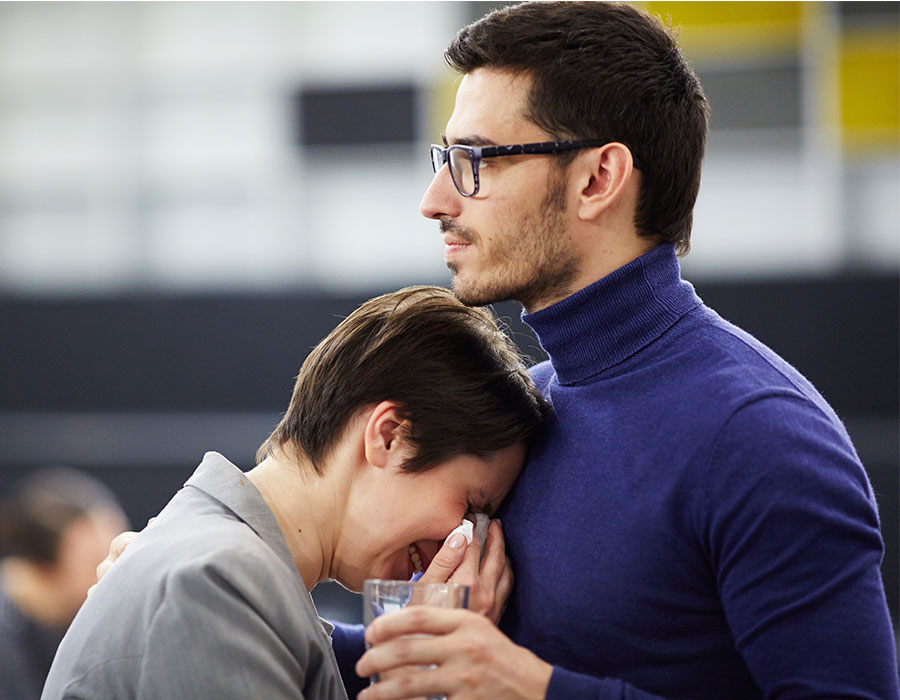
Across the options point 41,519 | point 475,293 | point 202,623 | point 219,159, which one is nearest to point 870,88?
point 219,159

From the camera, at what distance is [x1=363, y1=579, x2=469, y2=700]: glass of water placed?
131 cm

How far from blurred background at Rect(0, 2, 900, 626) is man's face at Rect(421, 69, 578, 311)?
4324 mm

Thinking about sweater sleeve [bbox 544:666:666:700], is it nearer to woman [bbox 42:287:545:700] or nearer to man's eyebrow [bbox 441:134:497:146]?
woman [bbox 42:287:545:700]

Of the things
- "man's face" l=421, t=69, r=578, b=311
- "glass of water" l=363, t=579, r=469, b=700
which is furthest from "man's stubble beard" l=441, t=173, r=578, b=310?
"glass of water" l=363, t=579, r=469, b=700

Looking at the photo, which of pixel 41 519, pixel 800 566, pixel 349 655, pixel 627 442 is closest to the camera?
pixel 800 566

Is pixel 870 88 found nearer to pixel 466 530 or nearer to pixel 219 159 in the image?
pixel 219 159

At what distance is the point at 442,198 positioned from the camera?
1613 mm

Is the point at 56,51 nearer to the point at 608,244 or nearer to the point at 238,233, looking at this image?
the point at 238,233

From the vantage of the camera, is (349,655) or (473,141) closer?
(473,141)

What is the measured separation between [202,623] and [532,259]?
2.19 ft

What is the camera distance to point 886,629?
49.5 inches

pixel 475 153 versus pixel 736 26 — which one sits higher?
pixel 736 26

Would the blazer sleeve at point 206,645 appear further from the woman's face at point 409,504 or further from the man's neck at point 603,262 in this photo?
the man's neck at point 603,262

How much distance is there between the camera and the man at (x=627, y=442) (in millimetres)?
1244
